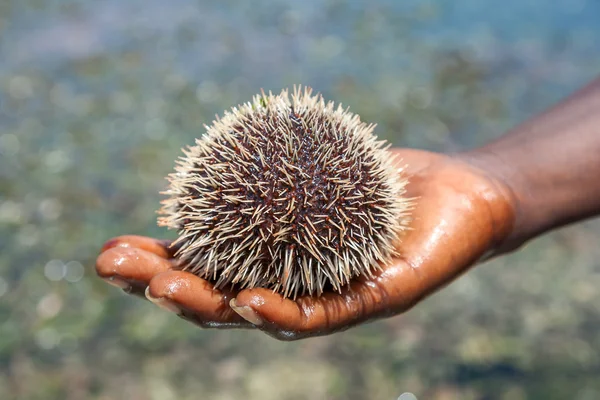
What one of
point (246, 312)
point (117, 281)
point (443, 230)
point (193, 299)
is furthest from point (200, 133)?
point (246, 312)

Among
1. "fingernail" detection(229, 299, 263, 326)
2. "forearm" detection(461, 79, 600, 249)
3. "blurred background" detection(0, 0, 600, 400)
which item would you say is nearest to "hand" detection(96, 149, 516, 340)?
"fingernail" detection(229, 299, 263, 326)

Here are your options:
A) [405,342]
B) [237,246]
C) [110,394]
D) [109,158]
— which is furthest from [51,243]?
[237,246]

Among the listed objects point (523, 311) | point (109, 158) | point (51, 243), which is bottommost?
point (523, 311)

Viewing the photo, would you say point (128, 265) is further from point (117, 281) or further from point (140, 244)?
point (140, 244)

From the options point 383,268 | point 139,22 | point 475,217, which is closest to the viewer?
point 383,268

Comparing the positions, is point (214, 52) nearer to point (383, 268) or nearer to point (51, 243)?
point (51, 243)

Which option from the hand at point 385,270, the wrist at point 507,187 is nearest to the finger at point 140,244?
the hand at point 385,270

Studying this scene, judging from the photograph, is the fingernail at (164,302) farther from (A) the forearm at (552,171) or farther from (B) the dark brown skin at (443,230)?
(A) the forearm at (552,171)
